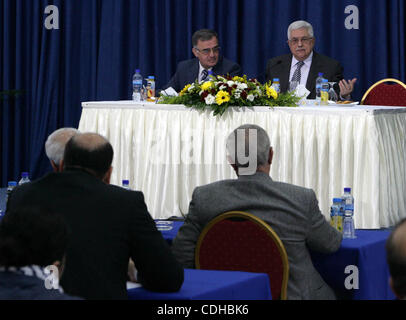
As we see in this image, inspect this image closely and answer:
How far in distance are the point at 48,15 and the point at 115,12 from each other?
78cm

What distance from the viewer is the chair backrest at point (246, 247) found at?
2.65 meters

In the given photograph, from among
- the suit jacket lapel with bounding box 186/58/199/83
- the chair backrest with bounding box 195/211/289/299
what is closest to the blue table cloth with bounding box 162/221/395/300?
the chair backrest with bounding box 195/211/289/299

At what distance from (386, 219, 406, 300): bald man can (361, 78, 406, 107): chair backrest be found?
5052 mm

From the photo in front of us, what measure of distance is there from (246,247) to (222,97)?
9.65ft

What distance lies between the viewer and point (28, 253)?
5.55ft

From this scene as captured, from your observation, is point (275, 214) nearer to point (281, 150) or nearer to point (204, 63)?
point (281, 150)

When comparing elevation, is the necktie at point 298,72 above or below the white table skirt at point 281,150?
above

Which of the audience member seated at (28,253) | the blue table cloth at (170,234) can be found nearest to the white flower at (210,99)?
the blue table cloth at (170,234)

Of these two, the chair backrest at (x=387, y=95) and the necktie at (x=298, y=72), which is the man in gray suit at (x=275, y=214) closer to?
the chair backrest at (x=387, y=95)

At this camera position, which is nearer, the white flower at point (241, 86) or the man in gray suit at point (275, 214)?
the man in gray suit at point (275, 214)

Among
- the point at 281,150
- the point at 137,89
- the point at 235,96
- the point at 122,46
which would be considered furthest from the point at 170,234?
the point at 122,46

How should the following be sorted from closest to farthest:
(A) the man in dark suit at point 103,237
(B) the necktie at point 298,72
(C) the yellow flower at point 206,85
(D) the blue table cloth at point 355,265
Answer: (A) the man in dark suit at point 103,237 < (D) the blue table cloth at point 355,265 < (C) the yellow flower at point 206,85 < (B) the necktie at point 298,72

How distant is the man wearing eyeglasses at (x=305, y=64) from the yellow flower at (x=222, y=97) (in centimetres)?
132

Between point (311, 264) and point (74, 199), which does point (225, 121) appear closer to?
point (311, 264)
